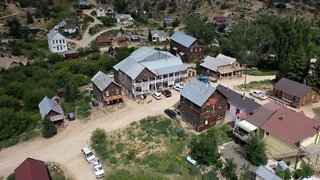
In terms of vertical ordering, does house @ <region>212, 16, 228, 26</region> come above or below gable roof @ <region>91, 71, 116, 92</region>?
above

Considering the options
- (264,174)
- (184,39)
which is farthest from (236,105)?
(184,39)

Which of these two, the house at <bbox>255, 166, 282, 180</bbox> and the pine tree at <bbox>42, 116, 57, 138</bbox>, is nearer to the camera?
the house at <bbox>255, 166, 282, 180</bbox>

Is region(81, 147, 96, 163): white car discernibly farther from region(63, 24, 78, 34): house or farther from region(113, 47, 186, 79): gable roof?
region(63, 24, 78, 34): house

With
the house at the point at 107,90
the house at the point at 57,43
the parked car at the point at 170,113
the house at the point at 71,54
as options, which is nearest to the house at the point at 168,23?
the house at the point at 57,43

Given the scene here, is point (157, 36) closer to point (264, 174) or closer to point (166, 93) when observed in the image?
point (166, 93)

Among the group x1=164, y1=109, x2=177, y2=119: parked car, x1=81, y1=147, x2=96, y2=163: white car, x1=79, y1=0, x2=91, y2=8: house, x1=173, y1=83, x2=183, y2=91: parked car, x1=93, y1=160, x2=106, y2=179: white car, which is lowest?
x1=93, y1=160, x2=106, y2=179: white car

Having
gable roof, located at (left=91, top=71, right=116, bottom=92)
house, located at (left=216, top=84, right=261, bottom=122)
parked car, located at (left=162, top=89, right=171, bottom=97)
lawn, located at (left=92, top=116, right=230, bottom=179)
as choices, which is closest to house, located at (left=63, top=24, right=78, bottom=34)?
gable roof, located at (left=91, top=71, right=116, bottom=92)
